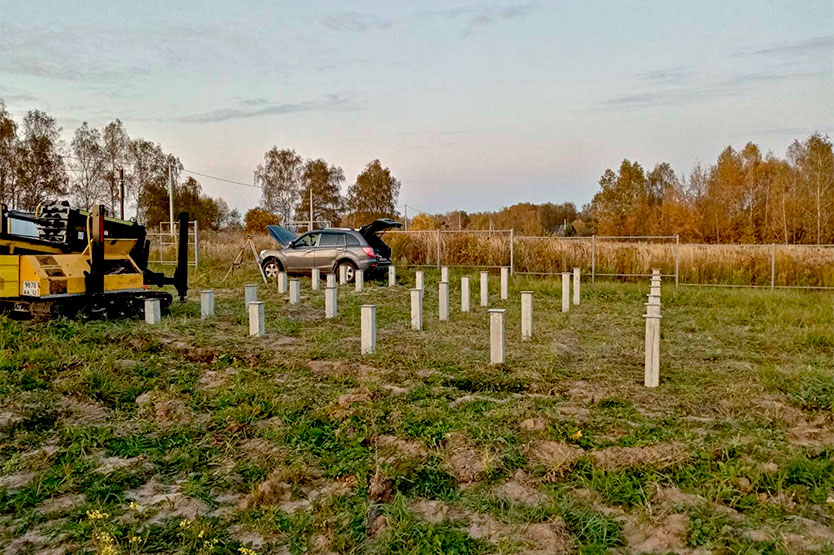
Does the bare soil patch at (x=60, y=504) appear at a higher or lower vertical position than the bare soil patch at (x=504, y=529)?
higher

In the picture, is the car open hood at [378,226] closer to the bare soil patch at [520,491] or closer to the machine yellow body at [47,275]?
the machine yellow body at [47,275]

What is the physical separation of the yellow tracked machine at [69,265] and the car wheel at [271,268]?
7.97 metres

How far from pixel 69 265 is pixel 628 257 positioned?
17.1 metres

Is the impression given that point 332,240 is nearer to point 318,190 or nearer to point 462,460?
point 462,460

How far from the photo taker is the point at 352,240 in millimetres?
17734

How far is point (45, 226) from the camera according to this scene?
32.8 ft

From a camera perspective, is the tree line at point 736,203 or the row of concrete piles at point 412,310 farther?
the tree line at point 736,203

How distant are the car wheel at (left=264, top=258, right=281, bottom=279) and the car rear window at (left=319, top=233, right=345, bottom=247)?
1.83 meters

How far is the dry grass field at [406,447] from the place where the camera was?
3414mm

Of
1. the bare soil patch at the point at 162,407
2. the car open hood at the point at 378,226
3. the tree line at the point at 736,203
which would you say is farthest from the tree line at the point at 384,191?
the bare soil patch at the point at 162,407

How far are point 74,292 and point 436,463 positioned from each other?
7.83m

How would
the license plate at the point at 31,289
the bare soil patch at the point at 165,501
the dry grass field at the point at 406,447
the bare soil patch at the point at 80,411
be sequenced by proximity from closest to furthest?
the dry grass field at the point at 406,447 → the bare soil patch at the point at 165,501 → the bare soil patch at the point at 80,411 → the license plate at the point at 31,289

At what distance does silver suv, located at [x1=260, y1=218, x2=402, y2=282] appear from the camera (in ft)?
57.3

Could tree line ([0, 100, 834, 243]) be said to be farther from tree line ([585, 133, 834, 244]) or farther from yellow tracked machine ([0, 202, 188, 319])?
yellow tracked machine ([0, 202, 188, 319])
